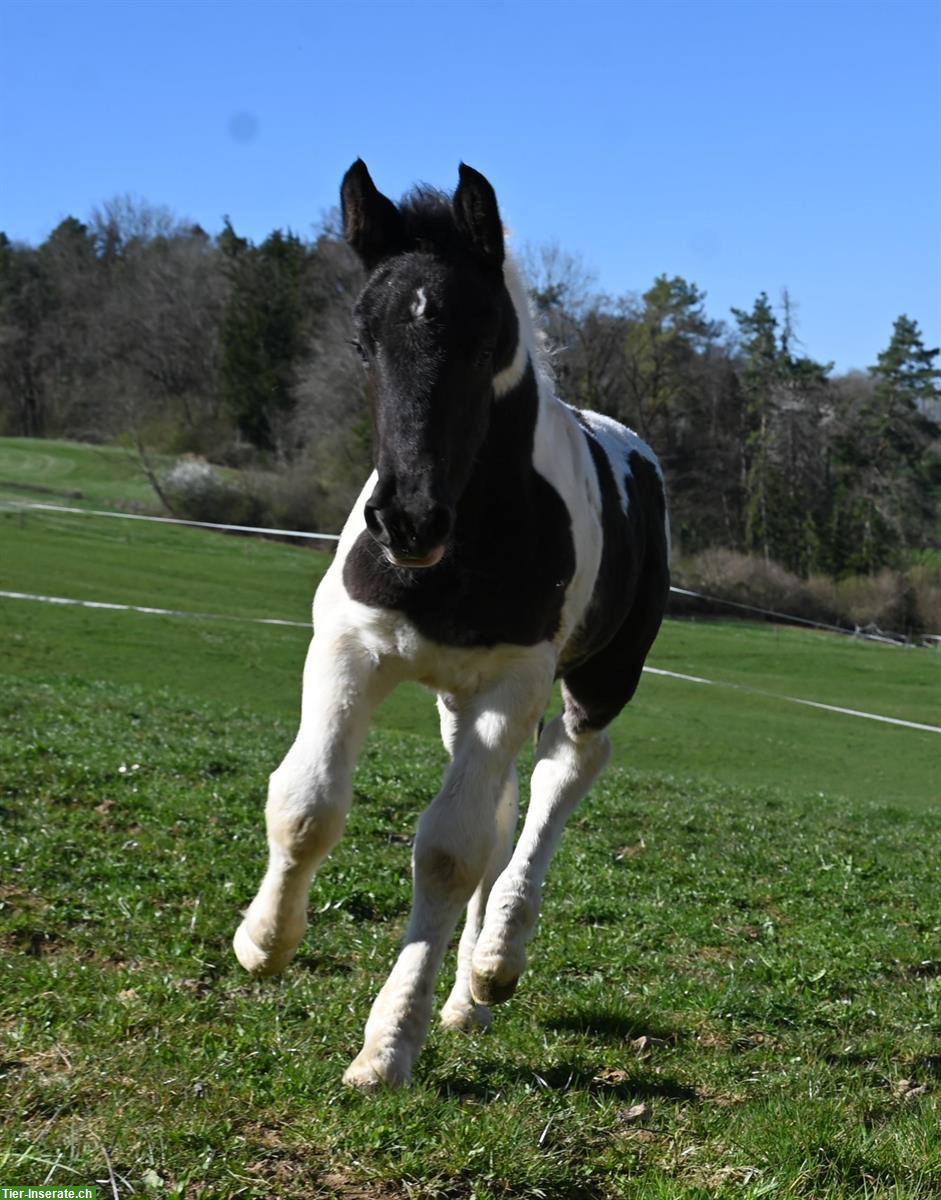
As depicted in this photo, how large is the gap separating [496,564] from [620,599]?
52.6 inches

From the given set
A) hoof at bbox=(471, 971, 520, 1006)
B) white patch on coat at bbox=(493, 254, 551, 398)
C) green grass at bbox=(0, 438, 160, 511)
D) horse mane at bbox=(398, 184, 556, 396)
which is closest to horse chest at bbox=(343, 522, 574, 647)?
white patch on coat at bbox=(493, 254, 551, 398)

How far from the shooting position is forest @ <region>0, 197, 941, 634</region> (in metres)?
49.8

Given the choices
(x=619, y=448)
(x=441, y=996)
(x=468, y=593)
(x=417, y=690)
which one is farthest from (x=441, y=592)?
(x=417, y=690)

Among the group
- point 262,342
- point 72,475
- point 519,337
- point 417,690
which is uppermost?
point 262,342

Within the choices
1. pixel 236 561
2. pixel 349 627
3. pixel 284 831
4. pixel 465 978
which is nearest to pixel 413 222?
pixel 349 627

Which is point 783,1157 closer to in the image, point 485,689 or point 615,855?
point 485,689

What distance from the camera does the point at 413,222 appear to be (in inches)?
177

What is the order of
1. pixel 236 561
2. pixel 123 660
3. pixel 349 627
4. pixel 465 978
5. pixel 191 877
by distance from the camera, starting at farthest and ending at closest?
pixel 236 561, pixel 123 660, pixel 191 877, pixel 465 978, pixel 349 627

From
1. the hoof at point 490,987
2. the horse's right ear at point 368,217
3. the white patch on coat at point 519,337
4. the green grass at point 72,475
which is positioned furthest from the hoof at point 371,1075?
the green grass at point 72,475

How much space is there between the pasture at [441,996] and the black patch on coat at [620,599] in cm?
119

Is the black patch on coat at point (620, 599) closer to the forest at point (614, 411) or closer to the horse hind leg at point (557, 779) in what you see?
the horse hind leg at point (557, 779)

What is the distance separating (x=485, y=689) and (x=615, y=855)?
4.62 meters

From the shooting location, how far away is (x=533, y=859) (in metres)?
5.18

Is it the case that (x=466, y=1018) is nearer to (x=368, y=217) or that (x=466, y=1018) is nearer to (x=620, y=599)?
(x=620, y=599)
